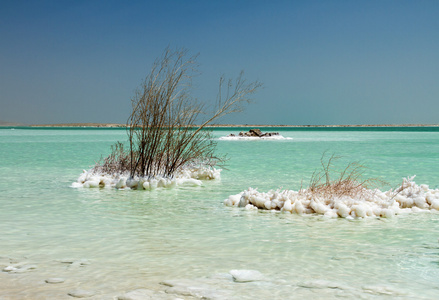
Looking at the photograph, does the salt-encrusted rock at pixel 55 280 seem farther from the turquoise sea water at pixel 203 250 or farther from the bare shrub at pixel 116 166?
the bare shrub at pixel 116 166

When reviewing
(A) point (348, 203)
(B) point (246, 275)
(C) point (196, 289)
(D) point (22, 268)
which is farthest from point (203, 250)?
(A) point (348, 203)

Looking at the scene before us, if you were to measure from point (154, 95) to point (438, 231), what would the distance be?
7188 millimetres

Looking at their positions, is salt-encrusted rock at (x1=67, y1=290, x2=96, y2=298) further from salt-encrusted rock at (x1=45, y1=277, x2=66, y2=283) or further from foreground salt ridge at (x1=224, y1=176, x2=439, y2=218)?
foreground salt ridge at (x1=224, y1=176, x2=439, y2=218)

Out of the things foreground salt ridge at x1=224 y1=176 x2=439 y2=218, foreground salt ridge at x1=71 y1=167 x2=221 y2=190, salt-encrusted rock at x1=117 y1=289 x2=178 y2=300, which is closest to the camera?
salt-encrusted rock at x1=117 y1=289 x2=178 y2=300

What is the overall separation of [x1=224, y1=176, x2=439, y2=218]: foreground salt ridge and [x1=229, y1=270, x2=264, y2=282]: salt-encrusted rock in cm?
340

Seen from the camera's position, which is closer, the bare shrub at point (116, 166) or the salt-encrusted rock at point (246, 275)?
the salt-encrusted rock at point (246, 275)

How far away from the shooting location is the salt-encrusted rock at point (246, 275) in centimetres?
438

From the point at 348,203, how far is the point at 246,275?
12.9 feet

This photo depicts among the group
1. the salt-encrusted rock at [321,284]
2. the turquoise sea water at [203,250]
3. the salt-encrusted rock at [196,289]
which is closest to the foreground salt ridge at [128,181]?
the turquoise sea water at [203,250]

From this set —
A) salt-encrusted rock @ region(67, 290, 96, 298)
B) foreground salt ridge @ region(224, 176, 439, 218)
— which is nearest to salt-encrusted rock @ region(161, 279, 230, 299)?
salt-encrusted rock @ region(67, 290, 96, 298)

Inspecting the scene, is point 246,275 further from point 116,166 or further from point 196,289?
point 116,166

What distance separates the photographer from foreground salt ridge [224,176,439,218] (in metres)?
7.68

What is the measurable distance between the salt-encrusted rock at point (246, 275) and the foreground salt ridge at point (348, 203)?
340 centimetres

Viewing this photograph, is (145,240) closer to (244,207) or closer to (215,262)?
(215,262)
